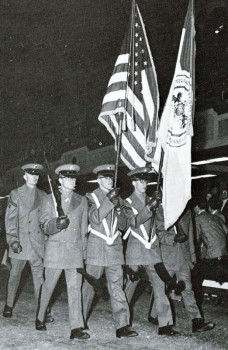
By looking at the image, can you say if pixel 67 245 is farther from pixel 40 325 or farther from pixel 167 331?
pixel 167 331

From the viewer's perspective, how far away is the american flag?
6938mm

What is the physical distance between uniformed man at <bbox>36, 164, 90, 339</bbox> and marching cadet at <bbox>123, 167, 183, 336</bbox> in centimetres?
62

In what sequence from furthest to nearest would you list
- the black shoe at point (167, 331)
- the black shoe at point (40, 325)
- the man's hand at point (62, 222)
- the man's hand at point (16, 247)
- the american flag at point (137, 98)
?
1. the american flag at point (137, 98)
2. the man's hand at point (16, 247)
3. the black shoe at point (40, 325)
4. the black shoe at point (167, 331)
5. the man's hand at point (62, 222)

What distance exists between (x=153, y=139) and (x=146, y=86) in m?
0.80

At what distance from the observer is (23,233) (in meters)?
7.08

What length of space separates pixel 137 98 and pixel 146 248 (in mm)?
2298

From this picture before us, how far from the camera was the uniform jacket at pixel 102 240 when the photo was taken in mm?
5855

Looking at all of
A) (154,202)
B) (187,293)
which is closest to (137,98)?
(154,202)

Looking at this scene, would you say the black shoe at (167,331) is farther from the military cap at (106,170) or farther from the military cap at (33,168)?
the military cap at (33,168)

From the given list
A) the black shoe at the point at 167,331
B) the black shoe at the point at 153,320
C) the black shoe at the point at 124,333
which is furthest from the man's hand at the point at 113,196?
the black shoe at the point at 153,320

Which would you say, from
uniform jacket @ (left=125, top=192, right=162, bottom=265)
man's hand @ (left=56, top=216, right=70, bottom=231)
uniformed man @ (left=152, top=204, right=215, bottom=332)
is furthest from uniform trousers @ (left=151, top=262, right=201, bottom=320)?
man's hand @ (left=56, top=216, right=70, bottom=231)

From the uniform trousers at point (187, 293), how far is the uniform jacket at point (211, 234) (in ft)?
4.40

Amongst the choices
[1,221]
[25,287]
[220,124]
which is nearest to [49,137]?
[1,221]

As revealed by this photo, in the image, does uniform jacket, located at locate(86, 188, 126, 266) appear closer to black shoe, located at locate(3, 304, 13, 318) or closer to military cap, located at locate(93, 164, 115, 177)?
military cap, located at locate(93, 164, 115, 177)
